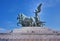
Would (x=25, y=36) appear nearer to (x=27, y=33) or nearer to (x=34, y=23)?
(x=27, y=33)

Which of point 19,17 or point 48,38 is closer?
point 48,38

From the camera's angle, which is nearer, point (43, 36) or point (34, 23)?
point (43, 36)

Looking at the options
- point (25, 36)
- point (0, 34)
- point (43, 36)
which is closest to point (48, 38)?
point (43, 36)

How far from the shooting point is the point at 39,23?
2959cm

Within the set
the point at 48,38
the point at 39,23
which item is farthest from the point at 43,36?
the point at 39,23

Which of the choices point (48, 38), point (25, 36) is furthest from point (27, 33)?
point (48, 38)

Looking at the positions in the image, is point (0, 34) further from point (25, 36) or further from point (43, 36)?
point (43, 36)

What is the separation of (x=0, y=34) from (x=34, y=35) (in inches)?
140

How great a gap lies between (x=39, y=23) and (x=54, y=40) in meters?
3.70

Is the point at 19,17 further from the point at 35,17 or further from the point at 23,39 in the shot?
the point at 23,39

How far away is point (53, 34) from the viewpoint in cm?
2698

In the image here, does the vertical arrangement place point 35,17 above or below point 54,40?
above

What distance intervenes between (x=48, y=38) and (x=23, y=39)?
246 cm

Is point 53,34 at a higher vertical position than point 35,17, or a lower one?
lower
